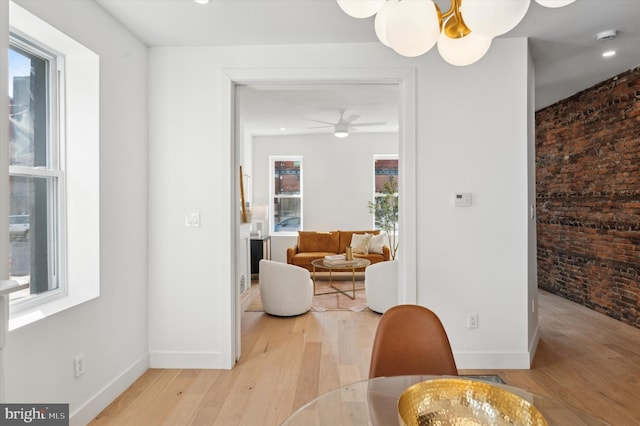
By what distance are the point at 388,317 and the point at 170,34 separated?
2.48 meters

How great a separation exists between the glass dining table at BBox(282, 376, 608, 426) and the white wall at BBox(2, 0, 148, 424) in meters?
1.46

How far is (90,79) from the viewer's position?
2.40m

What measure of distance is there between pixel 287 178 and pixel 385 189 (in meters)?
1.90

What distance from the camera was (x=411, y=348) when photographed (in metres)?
1.74

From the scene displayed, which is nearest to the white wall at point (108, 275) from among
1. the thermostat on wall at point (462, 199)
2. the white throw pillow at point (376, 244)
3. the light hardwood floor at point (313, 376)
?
the light hardwood floor at point (313, 376)

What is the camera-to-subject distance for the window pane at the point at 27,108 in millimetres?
2014

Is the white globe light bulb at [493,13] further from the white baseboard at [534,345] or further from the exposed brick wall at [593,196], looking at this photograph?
the exposed brick wall at [593,196]

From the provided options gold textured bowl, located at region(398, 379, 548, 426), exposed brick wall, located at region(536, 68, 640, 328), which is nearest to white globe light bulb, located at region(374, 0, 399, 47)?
gold textured bowl, located at region(398, 379, 548, 426)

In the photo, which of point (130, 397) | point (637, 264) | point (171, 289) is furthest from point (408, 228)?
point (637, 264)

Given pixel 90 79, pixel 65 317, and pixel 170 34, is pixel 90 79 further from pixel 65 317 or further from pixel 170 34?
pixel 65 317

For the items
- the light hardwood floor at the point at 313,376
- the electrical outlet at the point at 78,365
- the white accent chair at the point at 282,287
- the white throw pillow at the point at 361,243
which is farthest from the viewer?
the white throw pillow at the point at 361,243

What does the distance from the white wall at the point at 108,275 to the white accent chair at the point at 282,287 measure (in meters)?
1.62

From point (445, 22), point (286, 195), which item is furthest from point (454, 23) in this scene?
point (286, 195)

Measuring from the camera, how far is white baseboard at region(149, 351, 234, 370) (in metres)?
3.02
